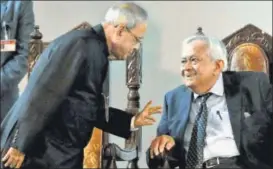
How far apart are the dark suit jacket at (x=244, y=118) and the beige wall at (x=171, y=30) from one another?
3.45 feet

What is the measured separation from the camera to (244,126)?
2.18 metres

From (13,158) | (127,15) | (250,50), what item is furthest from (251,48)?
(13,158)

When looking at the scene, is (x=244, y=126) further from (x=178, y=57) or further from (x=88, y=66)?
(x=178, y=57)

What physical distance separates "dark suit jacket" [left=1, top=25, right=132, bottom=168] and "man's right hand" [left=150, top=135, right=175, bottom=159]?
0.34 meters

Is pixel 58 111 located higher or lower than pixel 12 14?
lower

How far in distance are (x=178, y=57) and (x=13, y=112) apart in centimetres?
167

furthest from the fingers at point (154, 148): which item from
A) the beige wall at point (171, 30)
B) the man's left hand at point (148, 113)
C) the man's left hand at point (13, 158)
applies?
the beige wall at point (171, 30)

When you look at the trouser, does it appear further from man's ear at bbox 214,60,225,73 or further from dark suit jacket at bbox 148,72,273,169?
man's ear at bbox 214,60,225,73

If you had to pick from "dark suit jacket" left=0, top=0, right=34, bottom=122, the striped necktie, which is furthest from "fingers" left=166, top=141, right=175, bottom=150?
"dark suit jacket" left=0, top=0, right=34, bottom=122

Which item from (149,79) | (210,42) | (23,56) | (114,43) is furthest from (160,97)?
(114,43)

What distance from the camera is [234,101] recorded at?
7.26ft

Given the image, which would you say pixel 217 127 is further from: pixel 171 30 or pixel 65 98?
pixel 171 30

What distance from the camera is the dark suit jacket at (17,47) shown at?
8.91 feet

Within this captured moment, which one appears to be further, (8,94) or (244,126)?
(8,94)
